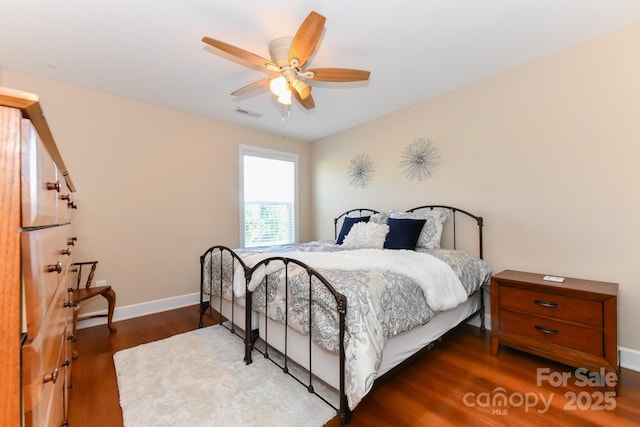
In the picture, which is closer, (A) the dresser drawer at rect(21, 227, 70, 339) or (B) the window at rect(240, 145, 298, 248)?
(A) the dresser drawer at rect(21, 227, 70, 339)

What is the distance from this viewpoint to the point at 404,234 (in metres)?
2.91

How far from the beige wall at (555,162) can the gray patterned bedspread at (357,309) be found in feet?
4.72

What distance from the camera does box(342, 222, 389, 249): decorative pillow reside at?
10.1 feet

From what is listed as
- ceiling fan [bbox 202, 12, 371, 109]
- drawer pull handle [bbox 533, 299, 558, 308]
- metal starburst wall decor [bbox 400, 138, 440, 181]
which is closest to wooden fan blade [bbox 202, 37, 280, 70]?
ceiling fan [bbox 202, 12, 371, 109]

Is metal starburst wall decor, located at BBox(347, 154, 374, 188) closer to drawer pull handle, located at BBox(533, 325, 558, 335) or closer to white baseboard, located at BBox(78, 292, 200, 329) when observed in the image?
drawer pull handle, located at BBox(533, 325, 558, 335)

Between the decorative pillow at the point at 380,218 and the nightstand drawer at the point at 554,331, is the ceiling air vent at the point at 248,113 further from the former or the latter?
the nightstand drawer at the point at 554,331

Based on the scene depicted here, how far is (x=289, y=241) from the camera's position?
482 cm

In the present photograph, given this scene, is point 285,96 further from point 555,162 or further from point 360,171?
point 555,162

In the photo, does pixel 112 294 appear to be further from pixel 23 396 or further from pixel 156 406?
pixel 23 396

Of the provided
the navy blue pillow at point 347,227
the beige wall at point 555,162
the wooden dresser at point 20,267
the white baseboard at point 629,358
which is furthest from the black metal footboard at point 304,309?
the white baseboard at point 629,358

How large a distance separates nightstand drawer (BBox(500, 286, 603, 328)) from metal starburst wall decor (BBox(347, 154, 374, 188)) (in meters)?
2.30

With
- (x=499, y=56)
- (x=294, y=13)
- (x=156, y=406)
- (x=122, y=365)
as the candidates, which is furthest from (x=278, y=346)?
(x=499, y=56)

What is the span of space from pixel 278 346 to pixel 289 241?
9.09ft

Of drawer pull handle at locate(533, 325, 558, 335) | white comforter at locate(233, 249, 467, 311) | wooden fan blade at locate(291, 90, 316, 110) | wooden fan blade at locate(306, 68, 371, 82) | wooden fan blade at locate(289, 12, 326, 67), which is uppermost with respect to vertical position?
wooden fan blade at locate(289, 12, 326, 67)
